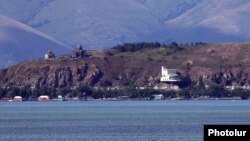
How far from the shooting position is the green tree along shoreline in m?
191

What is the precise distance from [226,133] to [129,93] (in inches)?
6719

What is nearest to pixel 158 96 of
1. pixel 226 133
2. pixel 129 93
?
pixel 129 93

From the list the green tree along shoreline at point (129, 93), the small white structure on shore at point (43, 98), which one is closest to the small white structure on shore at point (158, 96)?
the green tree along shoreline at point (129, 93)

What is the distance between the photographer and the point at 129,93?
630 ft

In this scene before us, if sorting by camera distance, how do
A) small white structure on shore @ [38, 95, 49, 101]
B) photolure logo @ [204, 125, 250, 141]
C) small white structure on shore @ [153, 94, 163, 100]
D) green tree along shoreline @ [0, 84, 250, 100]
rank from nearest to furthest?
1. photolure logo @ [204, 125, 250, 141]
2. small white structure on shore @ [38, 95, 49, 101]
3. small white structure on shore @ [153, 94, 163, 100]
4. green tree along shoreline @ [0, 84, 250, 100]

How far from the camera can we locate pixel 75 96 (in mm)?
194000

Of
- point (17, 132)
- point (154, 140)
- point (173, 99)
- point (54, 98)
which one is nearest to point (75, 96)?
point (54, 98)

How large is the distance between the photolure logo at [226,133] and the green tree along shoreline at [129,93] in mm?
167498

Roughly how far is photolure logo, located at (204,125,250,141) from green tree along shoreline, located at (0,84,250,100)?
167 m

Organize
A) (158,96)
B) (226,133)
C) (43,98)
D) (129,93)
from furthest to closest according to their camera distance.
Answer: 1. (129,93)
2. (158,96)
3. (43,98)
4. (226,133)

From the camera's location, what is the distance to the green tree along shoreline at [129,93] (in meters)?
191

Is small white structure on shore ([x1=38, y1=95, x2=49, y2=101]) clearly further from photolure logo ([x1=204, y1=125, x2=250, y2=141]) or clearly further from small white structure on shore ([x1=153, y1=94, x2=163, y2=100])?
photolure logo ([x1=204, y1=125, x2=250, y2=141])

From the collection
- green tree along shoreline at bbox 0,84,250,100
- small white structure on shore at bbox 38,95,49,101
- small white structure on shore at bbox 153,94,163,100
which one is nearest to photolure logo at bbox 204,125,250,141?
green tree along shoreline at bbox 0,84,250,100

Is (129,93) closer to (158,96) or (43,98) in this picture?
(158,96)
